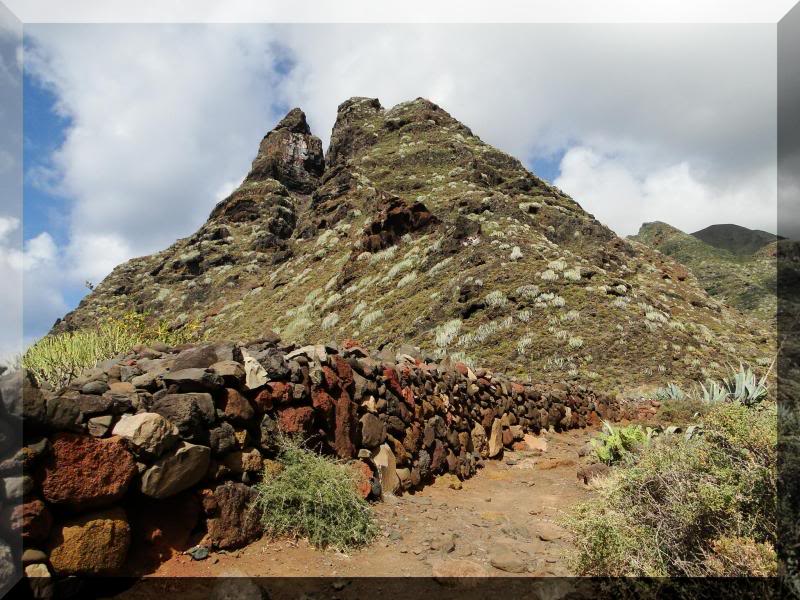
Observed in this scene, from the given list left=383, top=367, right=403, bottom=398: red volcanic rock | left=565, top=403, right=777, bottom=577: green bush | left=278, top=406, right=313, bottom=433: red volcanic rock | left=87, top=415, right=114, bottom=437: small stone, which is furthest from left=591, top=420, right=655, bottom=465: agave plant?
left=87, top=415, right=114, bottom=437: small stone

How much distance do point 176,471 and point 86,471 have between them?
2.14 feet

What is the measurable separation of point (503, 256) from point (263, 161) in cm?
5272

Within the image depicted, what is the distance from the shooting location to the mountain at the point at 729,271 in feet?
139

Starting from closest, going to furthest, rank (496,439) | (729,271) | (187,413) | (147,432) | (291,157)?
(147,432) → (187,413) → (496,439) → (729,271) → (291,157)

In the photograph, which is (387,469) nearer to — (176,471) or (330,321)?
(176,471)

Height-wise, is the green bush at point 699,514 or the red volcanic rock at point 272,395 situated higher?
the red volcanic rock at point 272,395

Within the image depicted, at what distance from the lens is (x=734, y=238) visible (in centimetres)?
9175

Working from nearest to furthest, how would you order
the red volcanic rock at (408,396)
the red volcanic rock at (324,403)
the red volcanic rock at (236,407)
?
the red volcanic rock at (236,407) → the red volcanic rock at (324,403) → the red volcanic rock at (408,396)

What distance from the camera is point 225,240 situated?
166 ft

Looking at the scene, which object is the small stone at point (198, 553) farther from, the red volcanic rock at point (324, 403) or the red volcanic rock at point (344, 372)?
the red volcanic rock at point (344, 372)

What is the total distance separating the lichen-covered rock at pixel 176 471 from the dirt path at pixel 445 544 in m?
0.55

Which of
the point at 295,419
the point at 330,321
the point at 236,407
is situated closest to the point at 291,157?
the point at 330,321

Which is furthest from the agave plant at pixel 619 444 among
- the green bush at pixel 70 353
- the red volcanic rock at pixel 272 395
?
the green bush at pixel 70 353

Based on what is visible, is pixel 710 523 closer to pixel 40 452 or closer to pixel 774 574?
pixel 774 574
